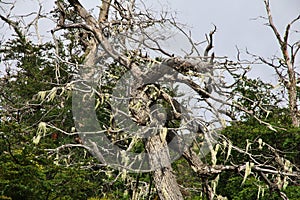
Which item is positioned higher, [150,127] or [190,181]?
[150,127]

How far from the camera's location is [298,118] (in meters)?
9.78

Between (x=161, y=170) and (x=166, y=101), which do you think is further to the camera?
(x=166, y=101)

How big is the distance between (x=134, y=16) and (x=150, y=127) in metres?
1.59

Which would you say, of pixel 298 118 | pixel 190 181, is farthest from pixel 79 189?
pixel 298 118

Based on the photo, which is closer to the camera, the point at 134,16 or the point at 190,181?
the point at 134,16

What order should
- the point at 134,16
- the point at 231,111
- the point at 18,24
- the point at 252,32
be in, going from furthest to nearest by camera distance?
the point at 252,32 < the point at 18,24 < the point at 134,16 < the point at 231,111

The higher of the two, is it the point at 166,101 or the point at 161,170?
the point at 166,101

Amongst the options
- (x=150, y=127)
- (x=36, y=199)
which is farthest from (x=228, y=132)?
(x=150, y=127)

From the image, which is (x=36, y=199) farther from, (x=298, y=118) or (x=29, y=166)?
(x=298, y=118)

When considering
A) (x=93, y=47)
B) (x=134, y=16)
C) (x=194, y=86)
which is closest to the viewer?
(x=194, y=86)

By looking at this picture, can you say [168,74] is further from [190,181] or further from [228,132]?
[190,181]

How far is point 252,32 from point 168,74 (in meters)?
7.89

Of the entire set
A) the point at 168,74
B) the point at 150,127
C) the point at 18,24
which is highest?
the point at 18,24

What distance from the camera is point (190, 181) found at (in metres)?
10.1
